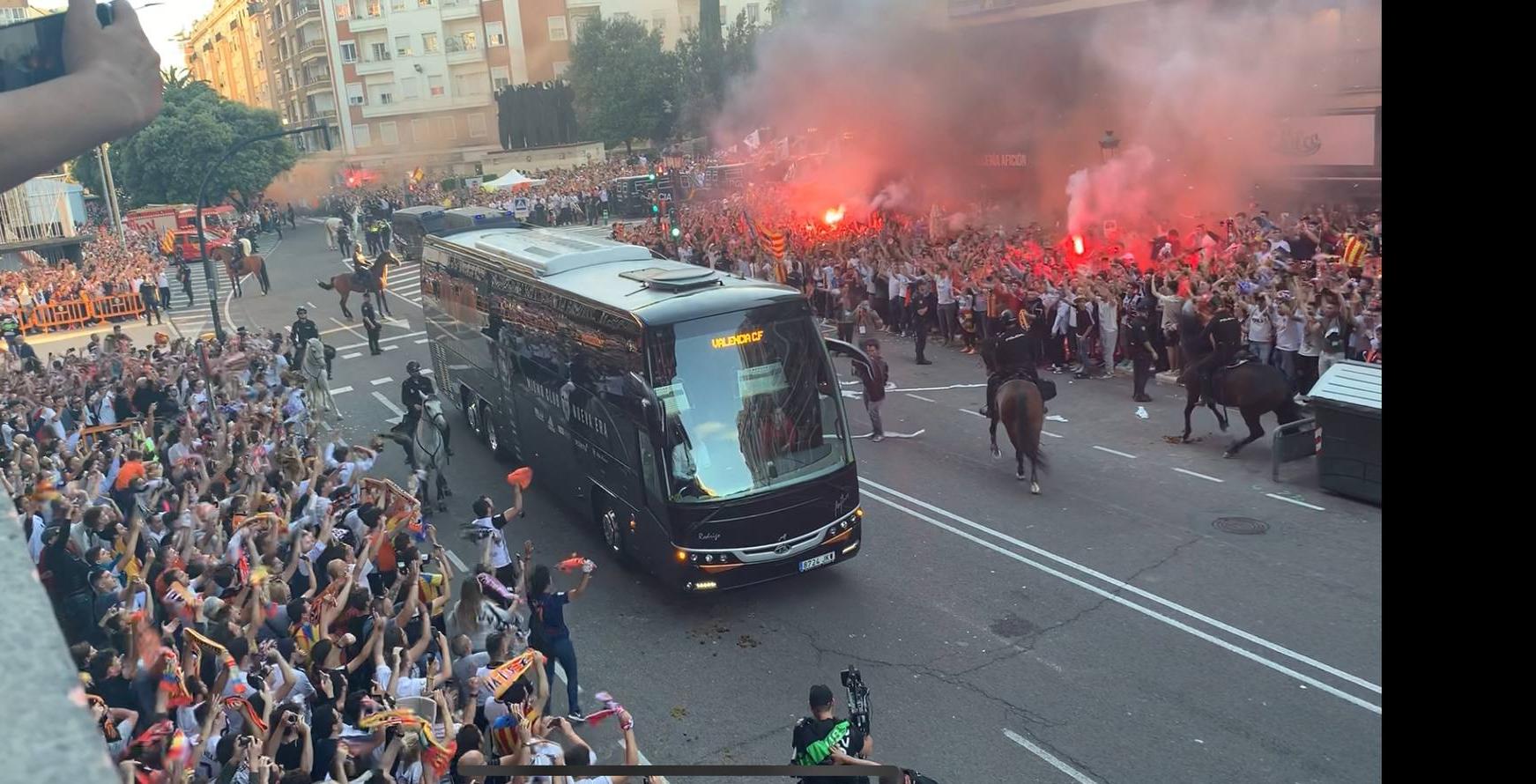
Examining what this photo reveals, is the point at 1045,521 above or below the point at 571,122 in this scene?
below

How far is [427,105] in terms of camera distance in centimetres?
7806

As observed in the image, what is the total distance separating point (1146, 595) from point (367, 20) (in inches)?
3013

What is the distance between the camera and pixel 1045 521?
1239 centimetres

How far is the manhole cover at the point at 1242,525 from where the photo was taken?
11742 millimetres

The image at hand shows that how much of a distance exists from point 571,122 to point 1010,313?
182 ft

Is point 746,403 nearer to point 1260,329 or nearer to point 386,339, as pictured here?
point 1260,329

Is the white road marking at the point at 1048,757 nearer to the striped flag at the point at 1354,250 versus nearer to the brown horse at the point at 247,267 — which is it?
the striped flag at the point at 1354,250

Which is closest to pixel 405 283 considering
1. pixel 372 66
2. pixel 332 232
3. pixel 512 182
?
pixel 332 232

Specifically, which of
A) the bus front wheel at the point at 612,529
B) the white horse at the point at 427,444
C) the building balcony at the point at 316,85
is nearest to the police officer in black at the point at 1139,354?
the bus front wheel at the point at 612,529

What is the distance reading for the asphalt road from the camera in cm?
811

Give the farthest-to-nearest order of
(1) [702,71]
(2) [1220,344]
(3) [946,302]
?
(1) [702,71] < (3) [946,302] < (2) [1220,344]

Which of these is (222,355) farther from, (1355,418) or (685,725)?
(1355,418)

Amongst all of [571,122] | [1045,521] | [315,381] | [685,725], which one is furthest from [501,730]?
[571,122]

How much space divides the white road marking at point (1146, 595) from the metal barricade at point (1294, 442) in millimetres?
3249
